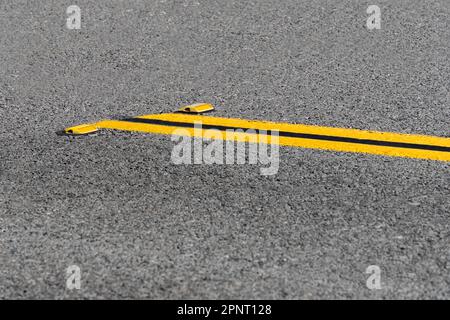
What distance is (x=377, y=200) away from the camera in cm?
475

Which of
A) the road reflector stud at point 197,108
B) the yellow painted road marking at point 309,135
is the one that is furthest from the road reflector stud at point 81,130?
the road reflector stud at point 197,108

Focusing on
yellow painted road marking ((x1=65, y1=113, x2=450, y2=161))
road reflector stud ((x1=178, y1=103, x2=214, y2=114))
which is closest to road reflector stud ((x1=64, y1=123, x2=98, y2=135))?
yellow painted road marking ((x1=65, y1=113, x2=450, y2=161))

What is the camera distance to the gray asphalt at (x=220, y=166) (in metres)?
4.07

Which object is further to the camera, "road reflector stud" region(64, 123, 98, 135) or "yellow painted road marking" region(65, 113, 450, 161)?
"road reflector stud" region(64, 123, 98, 135)

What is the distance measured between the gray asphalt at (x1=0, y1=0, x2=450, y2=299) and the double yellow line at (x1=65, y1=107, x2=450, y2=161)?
0.10 meters

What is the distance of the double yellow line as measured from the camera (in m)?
5.36

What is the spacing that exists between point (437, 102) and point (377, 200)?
155cm

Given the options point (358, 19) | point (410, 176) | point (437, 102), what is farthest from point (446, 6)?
point (410, 176)

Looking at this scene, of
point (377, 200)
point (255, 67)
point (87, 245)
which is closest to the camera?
point (87, 245)

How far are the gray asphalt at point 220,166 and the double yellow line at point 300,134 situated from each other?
102 millimetres

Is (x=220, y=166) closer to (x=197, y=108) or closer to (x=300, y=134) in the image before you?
(x=300, y=134)

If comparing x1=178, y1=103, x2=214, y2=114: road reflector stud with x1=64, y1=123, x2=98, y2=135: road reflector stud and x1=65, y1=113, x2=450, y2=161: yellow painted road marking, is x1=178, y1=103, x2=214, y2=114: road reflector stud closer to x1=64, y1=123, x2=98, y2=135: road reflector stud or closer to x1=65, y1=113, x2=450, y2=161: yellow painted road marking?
x1=65, y1=113, x2=450, y2=161: yellow painted road marking
